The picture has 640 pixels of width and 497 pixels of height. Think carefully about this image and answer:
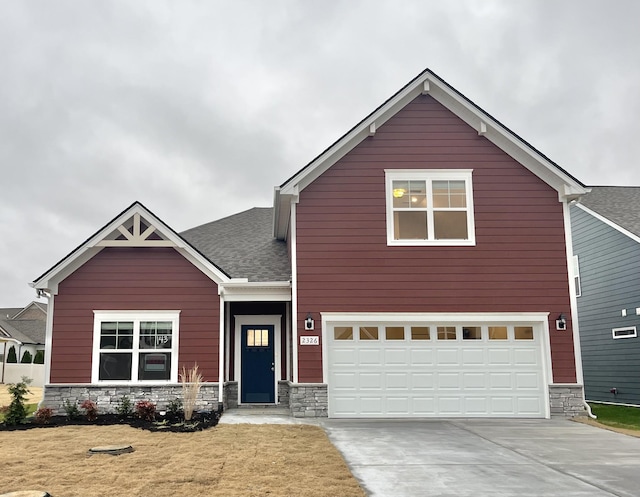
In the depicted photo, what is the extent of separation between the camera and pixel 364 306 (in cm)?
1324

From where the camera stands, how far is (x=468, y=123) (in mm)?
14172

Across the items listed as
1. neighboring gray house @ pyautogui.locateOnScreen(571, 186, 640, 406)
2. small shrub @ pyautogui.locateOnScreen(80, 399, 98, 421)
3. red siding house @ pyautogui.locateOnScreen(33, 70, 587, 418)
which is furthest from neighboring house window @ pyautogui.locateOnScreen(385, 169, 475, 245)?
small shrub @ pyautogui.locateOnScreen(80, 399, 98, 421)

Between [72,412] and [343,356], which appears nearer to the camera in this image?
[72,412]

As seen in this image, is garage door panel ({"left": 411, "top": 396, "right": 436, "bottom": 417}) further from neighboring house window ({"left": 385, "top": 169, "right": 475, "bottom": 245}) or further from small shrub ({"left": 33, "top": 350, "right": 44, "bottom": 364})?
small shrub ({"left": 33, "top": 350, "right": 44, "bottom": 364})

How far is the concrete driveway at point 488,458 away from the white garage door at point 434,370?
3.25 ft

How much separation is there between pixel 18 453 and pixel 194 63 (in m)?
16.0

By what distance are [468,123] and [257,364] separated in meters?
8.07

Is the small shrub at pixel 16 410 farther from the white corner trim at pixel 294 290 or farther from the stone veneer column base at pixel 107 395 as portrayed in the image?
the white corner trim at pixel 294 290

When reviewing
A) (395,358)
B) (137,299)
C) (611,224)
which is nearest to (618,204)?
(611,224)

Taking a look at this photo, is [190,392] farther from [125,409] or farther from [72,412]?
[72,412]

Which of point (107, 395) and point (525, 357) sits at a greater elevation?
point (525, 357)

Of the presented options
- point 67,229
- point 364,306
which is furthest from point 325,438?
point 67,229

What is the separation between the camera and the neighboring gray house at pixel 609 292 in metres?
17.0

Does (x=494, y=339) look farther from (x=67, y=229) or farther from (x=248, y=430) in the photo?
(x=67, y=229)
